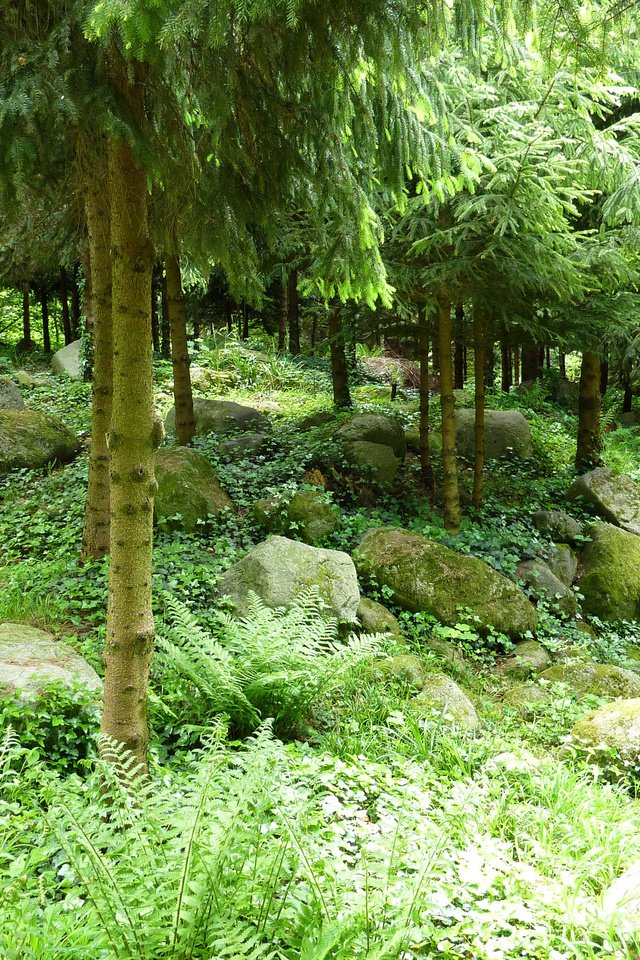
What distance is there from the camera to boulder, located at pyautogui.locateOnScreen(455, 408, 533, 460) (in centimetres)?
1083

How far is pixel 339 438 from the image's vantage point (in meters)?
9.40

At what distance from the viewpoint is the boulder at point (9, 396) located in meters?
10.6

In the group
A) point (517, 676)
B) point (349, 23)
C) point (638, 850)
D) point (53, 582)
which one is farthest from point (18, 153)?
point (517, 676)

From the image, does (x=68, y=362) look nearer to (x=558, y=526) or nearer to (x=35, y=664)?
(x=558, y=526)

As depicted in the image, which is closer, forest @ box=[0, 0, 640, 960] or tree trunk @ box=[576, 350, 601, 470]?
forest @ box=[0, 0, 640, 960]

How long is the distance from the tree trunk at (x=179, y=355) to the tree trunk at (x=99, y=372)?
2.48 m

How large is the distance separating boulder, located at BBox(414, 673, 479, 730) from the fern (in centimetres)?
62

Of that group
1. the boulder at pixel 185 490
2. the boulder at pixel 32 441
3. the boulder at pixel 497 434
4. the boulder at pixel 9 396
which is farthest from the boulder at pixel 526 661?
the boulder at pixel 9 396

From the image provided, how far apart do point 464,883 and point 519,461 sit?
8947 mm

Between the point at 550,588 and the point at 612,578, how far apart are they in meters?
0.92

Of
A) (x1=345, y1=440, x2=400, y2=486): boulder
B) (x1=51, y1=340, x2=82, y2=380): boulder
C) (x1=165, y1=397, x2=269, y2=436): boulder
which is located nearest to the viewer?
(x1=345, y1=440, x2=400, y2=486): boulder

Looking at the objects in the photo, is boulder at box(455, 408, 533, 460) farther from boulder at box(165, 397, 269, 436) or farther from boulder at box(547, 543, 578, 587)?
boulder at box(165, 397, 269, 436)

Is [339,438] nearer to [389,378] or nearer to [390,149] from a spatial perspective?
[390,149]

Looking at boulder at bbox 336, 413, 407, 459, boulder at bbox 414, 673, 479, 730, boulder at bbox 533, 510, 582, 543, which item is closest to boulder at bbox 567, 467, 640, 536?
boulder at bbox 533, 510, 582, 543
